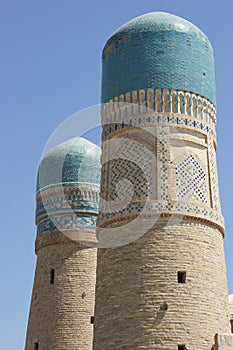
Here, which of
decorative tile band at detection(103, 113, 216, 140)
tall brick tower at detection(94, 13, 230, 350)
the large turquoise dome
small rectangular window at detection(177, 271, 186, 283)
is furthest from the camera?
the large turquoise dome

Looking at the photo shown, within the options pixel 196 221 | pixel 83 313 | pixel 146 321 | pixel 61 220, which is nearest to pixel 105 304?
pixel 146 321

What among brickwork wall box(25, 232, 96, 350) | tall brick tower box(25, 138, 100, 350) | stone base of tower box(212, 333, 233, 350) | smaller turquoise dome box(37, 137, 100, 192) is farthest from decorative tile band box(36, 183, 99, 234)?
stone base of tower box(212, 333, 233, 350)

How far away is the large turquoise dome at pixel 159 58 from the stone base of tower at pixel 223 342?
12.6 ft

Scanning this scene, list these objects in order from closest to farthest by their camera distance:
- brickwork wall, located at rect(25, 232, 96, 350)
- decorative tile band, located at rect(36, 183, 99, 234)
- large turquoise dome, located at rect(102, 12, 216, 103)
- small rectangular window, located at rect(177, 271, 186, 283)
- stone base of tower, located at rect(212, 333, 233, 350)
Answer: stone base of tower, located at rect(212, 333, 233, 350)
small rectangular window, located at rect(177, 271, 186, 283)
large turquoise dome, located at rect(102, 12, 216, 103)
brickwork wall, located at rect(25, 232, 96, 350)
decorative tile band, located at rect(36, 183, 99, 234)

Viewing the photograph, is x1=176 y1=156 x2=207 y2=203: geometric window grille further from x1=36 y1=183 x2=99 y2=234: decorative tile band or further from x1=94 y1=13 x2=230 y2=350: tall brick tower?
x1=36 y1=183 x2=99 y2=234: decorative tile band

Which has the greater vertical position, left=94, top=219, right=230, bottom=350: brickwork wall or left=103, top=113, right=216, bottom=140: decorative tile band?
left=103, top=113, right=216, bottom=140: decorative tile band

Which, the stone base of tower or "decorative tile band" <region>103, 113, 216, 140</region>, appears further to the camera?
"decorative tile band" <region>103, 113, 216, 140</region>

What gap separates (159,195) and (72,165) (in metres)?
5.45

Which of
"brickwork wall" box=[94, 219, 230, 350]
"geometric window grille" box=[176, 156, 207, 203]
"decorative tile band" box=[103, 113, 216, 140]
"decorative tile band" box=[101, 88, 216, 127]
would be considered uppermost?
"decorative tile band" box=[101, 88, 216, 127]

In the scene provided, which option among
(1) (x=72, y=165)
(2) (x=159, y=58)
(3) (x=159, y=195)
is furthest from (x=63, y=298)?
(2) (x=159, y=58)

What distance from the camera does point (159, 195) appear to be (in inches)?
345

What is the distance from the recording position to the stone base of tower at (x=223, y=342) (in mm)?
7922

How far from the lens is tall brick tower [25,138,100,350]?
40.8ft

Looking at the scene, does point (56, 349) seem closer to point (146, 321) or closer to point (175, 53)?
point (146, 321)
